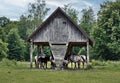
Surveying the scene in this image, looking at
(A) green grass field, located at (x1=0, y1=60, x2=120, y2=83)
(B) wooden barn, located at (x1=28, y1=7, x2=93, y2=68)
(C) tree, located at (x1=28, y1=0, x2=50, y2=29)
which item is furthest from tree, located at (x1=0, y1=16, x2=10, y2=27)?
(A) green grass field, located at (x1=0, y1=60, x2=120, y2=83)

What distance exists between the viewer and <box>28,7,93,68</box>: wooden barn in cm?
3875

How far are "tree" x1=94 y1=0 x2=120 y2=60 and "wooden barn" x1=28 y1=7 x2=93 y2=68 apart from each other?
3074cm

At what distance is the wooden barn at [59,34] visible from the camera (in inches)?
1526

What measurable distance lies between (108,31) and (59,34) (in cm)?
3464

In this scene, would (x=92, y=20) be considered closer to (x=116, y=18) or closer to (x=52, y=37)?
(x=116, y=18)

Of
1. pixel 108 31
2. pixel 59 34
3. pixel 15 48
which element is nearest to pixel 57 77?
pixel 59 34

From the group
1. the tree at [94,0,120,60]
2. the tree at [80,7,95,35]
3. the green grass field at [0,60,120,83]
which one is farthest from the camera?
the tree at [80,7,95,35]

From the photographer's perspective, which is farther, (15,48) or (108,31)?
(15,48)

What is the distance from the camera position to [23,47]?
3482 inches

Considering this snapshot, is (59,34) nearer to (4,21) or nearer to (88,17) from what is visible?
(88,17)

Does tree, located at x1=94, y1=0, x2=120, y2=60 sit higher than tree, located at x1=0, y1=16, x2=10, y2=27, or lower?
lower

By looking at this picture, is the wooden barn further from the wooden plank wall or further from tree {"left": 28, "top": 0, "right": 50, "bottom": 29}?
tree {"left": 28, "top": 0, "right": 50, "bottom": 29}

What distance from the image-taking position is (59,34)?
129 feet

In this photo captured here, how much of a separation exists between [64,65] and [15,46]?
48350 millimetres
